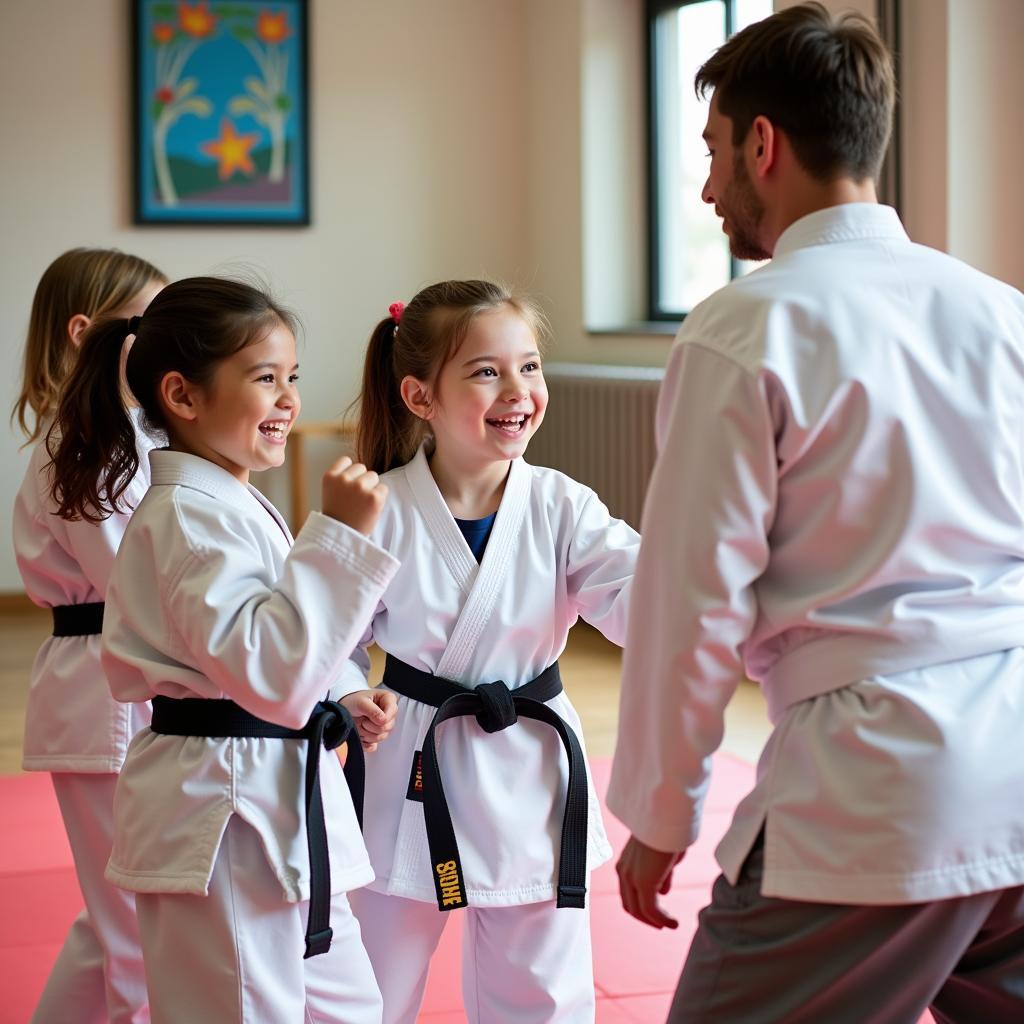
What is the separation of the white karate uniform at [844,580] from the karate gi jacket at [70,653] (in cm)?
113

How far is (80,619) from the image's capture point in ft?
7.49

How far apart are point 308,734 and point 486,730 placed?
1.05ft

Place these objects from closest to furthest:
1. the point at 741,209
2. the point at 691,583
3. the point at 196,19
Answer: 1. the point at 691,583
2. the point at 741,209
3. the point at 196,19

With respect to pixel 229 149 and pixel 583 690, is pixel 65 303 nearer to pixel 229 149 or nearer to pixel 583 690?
pixel 583 690

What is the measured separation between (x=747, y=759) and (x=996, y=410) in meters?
2.97

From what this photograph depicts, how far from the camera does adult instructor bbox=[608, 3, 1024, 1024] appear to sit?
125cm

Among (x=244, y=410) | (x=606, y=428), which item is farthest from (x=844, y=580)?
(x=606, y=428)

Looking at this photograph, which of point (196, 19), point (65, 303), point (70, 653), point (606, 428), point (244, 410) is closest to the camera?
point (244, 410)

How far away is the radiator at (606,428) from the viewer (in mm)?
5816

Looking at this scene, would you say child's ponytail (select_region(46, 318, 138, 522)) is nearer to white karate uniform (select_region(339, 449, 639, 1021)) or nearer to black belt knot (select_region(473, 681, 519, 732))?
white karate uniform (select_region(339, 449, 639, 1021))

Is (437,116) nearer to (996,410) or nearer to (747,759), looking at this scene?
(747,759)

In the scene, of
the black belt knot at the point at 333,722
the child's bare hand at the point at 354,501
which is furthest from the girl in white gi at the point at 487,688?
the child's bare hand at the point at 354,501

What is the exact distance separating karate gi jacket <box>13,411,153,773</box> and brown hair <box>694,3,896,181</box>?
1222mm

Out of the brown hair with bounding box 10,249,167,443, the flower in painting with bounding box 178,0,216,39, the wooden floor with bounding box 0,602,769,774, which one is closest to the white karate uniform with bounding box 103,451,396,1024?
the brown hair with bounding box 10,249,167,443
